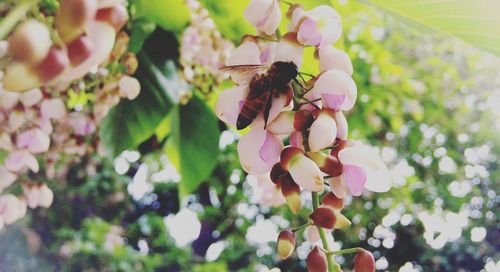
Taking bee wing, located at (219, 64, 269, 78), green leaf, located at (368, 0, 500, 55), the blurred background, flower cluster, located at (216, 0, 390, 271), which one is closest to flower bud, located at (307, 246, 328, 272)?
flower cluster, located at (216, 0, 390, 271)

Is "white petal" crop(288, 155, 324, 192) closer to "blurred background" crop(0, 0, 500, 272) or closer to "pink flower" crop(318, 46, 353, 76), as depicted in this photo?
"pink flower" crop(318, 46, 353, 76)

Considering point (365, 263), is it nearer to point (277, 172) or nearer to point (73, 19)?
point (277, 172)

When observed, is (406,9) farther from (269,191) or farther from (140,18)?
(140,18)

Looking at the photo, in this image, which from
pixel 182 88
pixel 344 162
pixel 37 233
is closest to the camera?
pixel 344 162

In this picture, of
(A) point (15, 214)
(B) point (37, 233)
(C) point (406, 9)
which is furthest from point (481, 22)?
(B) point (37, 233)

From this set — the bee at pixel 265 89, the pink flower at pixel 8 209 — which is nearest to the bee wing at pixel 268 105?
the bee at pixel 265 89

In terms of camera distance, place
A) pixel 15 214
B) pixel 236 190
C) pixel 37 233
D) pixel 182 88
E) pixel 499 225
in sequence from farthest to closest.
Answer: pixel 499 225 → pixel 37 233 → pixel 236 190 → pixel 182 88 → pixel 15 214

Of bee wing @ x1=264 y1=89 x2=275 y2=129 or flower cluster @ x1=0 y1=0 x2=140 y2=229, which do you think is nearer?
flower cluster @ x1=0 y1=0 x2=140 y2=229

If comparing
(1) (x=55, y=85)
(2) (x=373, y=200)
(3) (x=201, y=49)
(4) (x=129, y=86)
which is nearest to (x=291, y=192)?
(4) (x=129, y=86)
